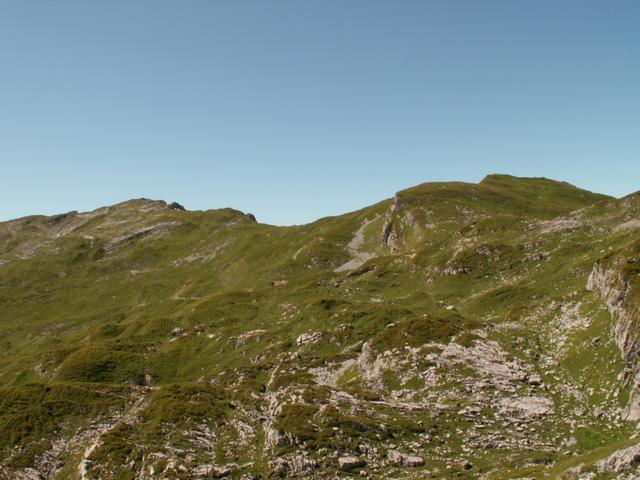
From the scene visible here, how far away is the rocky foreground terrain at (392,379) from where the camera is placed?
3538cm

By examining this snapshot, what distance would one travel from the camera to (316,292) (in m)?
110

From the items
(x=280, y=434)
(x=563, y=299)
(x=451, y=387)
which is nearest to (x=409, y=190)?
(x=563, y=299)

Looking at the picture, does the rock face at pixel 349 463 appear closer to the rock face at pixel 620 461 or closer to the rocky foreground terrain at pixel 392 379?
the rocky foreground terrain at pixel 392 379

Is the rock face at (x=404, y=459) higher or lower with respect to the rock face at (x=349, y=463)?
lower

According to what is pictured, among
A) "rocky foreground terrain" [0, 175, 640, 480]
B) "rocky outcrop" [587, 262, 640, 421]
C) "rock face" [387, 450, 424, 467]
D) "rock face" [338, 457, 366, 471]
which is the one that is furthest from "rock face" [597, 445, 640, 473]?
"rock face" [338, 457, 366, 471]

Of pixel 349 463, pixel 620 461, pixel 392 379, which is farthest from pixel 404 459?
pixel 392 379

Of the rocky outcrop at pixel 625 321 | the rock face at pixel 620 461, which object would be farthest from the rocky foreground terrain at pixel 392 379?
the rocky outcrop at pixel 625 321

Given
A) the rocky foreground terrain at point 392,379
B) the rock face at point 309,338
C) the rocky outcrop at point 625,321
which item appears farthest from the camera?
the rock face at point 309,338

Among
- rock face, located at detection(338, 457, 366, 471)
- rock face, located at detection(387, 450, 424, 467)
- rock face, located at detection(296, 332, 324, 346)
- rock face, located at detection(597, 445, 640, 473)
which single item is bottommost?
rock face, located at detection(387, 450, 424, 467)

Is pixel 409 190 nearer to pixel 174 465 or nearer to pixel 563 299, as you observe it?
pixel 563 299

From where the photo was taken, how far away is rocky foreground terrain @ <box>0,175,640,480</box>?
35.4 meters

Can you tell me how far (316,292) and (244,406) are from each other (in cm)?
6134

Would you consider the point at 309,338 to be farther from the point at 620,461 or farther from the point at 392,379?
the point at 620,461

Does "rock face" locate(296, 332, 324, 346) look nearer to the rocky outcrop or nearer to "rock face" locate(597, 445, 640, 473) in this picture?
the rocky outcrop
